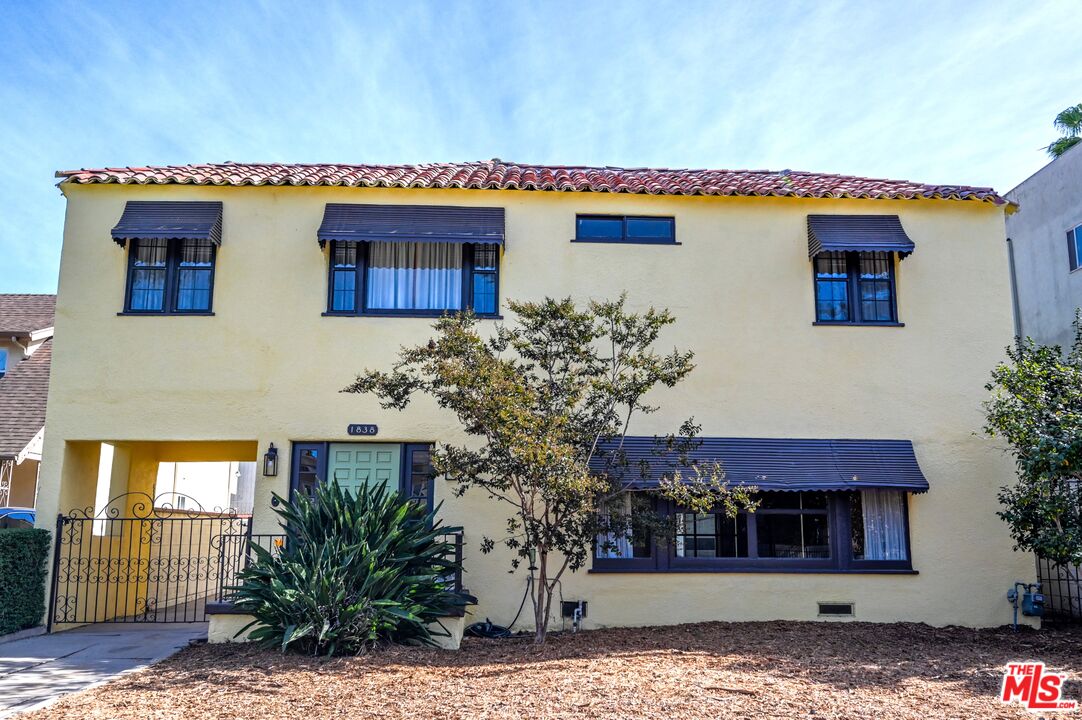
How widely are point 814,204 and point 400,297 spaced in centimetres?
637

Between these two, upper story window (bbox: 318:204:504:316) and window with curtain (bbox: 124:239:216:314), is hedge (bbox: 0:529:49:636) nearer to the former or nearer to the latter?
window with curtain (bbox: 124:239:216:314)

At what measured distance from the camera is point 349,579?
9070 millimetres

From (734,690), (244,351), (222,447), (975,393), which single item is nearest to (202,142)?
(244,351)

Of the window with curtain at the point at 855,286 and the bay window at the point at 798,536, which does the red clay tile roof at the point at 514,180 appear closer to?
the window with curtain at the point at 855,286

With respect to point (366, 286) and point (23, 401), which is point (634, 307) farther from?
point (23, 401)

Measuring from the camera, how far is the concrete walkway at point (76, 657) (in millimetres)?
7906

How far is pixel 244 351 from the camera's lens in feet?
40.2

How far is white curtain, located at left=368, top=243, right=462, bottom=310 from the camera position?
41.4ft

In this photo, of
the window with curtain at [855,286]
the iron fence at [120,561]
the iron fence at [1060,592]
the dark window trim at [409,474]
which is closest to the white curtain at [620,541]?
the iron fence at [120,561]

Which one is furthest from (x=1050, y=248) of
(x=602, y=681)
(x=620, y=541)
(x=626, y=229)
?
(x=602, y=681)

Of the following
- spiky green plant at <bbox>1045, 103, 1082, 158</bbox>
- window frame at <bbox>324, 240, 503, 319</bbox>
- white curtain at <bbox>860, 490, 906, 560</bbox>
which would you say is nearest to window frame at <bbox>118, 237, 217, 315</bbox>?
window frame at <bbox>324, 240, 503, 319</bbox>

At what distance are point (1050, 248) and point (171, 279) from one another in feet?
57.8

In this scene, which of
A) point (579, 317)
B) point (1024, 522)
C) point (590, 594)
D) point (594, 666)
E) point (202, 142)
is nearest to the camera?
point (594, 666)

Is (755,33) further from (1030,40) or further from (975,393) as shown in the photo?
(975,393)
